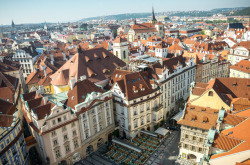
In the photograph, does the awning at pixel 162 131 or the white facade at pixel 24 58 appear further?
the white facade at pixel 24 58

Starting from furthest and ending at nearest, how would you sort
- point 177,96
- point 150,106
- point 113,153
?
point 177,96, point 150,106, point 113,153

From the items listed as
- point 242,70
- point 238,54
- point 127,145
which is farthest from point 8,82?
point 238,54

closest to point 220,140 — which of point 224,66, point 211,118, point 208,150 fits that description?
point 208,150

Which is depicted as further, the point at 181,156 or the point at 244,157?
the point at 181,156

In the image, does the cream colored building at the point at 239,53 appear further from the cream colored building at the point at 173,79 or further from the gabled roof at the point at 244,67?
the cream colored building at the point at 173,79

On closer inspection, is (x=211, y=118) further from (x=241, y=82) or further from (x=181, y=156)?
(x=241, y=82)

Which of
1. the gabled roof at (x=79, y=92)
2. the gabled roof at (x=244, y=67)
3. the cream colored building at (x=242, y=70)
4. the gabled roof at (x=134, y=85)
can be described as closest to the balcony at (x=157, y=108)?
the gabled roof at (x=134, y=85)
